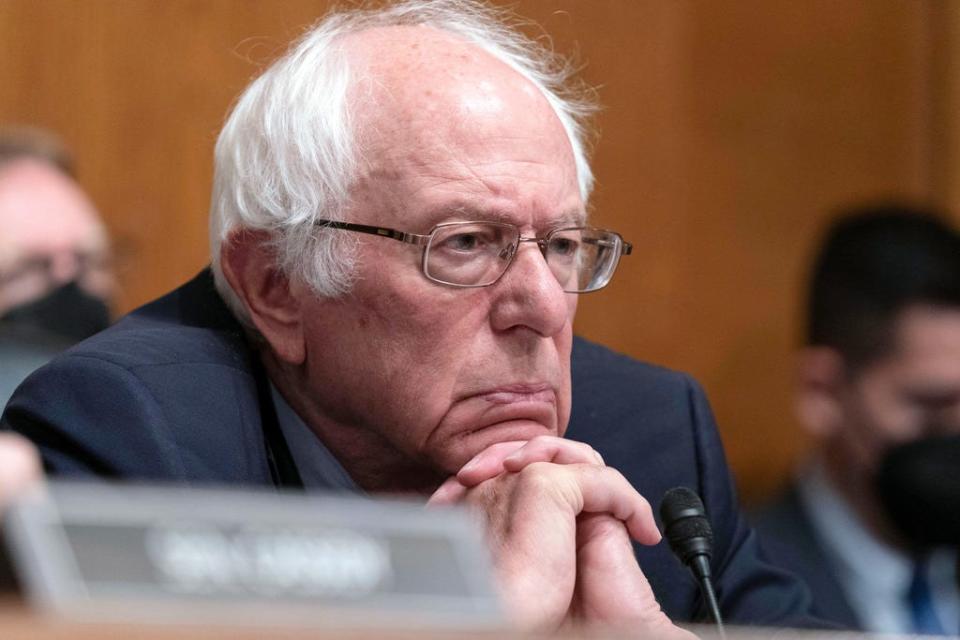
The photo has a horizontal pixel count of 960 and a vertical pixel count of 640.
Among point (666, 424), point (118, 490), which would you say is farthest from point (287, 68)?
point (118, 490)

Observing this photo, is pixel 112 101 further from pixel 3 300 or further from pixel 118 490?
pixel 118 490

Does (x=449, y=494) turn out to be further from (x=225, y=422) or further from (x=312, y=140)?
(x=312, y=140)

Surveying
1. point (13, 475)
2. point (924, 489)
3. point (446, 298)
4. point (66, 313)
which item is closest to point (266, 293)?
point (446, 298)

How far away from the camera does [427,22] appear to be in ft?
6.45

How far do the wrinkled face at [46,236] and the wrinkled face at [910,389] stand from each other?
177 centimetres

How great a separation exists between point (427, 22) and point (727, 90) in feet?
7.04

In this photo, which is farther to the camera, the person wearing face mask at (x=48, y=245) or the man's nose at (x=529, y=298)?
the person wearing face mask at (x=48, y=245)

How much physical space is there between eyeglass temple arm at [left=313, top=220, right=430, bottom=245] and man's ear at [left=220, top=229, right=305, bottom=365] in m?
0.12

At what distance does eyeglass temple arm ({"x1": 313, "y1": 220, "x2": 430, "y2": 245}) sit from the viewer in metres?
1.73

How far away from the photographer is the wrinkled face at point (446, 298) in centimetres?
171

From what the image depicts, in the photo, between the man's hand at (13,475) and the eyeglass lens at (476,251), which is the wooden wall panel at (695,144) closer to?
the eyeglass lens at (476,251)

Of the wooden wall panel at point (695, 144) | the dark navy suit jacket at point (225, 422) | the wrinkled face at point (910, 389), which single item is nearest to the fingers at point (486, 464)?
the dark navy suit jacket at point (225, 422)

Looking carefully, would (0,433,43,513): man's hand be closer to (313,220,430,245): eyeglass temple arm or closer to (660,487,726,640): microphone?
(660,487,726,640): microphone

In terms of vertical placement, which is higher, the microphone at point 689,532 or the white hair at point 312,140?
the white hair at point 312,140
